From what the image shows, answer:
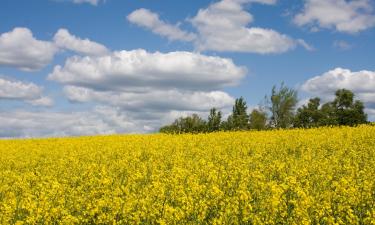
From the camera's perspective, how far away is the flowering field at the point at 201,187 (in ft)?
30.1

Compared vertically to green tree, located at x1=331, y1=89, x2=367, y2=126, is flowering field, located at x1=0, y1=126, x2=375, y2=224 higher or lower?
lower

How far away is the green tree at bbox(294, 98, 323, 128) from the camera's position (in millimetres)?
61562

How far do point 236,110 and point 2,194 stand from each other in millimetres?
53481

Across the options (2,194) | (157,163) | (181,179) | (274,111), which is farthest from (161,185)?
(274,111)

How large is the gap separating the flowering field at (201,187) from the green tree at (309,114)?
3937 centimetres

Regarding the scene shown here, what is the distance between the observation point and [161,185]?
37.2ft

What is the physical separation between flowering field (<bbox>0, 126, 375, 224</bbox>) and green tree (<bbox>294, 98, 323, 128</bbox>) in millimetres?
39372

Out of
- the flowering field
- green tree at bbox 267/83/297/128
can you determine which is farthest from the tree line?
the flowering field

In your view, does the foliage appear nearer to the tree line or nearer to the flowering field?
the tree line

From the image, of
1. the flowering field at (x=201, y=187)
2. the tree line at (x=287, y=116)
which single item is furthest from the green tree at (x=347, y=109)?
the flowering field at (x=201, y=187)

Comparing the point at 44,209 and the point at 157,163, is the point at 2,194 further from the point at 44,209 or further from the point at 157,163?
the point at 157,163

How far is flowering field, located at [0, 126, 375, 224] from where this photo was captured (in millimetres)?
9172

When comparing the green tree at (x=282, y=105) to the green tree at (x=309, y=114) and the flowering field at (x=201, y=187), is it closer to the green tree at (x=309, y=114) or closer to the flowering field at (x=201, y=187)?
the green tree at (x=309, y=114)

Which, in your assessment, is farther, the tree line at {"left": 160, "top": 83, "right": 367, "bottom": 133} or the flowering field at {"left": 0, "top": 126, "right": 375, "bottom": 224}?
the tree line at {"left": 160, "top": 83, "right": 367, "bottom": 133}
